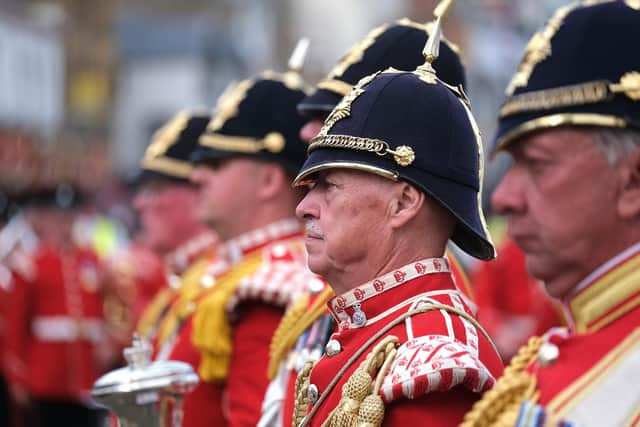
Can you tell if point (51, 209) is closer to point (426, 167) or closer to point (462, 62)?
point (462, 62)

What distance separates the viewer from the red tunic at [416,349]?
2809 millimetres

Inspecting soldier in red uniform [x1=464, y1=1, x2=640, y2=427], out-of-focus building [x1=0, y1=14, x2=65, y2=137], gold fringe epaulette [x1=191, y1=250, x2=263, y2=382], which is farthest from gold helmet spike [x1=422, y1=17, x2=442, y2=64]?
out-of-focus building [x1=0, y1=14, x2=65, y2=137]

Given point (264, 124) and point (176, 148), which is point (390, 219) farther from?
point (176, 148)

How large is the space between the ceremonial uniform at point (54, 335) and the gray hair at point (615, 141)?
832cm

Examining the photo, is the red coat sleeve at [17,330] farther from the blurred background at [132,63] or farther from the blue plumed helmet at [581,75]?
the blue plumed helmet at [581,75]

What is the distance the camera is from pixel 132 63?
3300cm

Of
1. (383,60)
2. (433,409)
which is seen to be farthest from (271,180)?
(433,409)

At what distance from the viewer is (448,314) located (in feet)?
10.0

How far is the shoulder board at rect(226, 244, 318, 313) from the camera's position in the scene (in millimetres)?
4332

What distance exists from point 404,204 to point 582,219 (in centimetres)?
69

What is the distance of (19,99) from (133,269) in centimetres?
678

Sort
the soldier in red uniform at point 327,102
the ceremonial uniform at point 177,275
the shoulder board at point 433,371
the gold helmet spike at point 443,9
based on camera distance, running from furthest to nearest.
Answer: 1. the ceremonial uniform at point 177,275
2. the soldier in red uniform at point 327,102
3. the gold helmet spike at point 443,9
4. the shoulder board at point 433,371

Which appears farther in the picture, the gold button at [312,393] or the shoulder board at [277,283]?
the shoulder board at [277,283]

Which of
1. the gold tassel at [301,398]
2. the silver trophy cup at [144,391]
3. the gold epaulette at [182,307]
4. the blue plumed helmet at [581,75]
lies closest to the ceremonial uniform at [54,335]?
the gold epaulette at [182,307]
